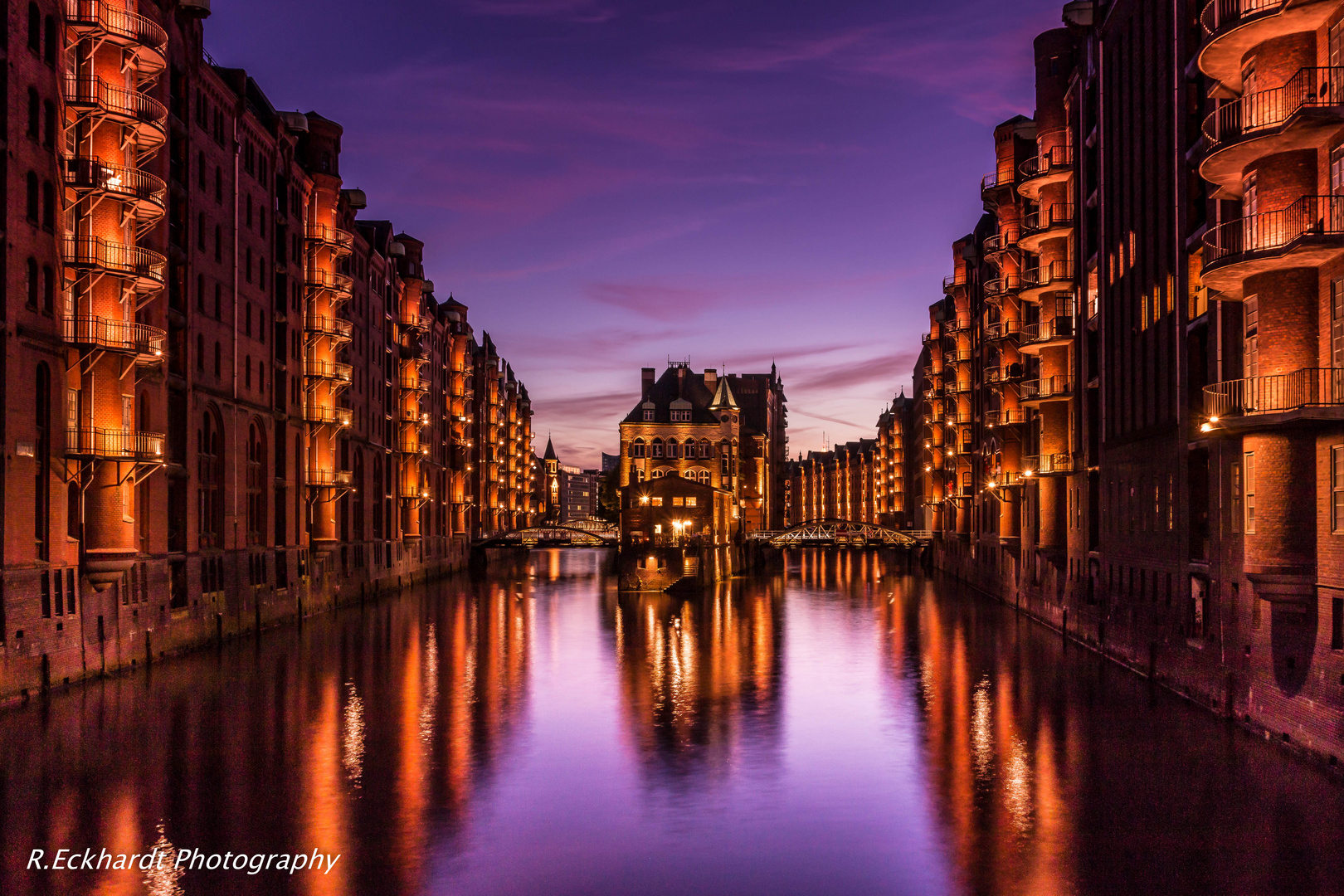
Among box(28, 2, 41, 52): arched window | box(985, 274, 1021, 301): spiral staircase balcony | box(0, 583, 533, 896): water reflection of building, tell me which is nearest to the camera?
box(0, 583, 533, 896): water reflection of building

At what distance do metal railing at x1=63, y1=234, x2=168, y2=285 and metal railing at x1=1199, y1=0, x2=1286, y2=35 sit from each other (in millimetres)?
32278

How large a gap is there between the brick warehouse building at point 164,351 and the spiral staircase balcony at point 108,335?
9cm

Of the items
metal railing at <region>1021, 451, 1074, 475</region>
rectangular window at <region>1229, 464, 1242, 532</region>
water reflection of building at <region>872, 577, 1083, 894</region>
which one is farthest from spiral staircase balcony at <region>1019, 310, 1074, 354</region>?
rectangular window at <region>1229, 464, 1242, 532</region>

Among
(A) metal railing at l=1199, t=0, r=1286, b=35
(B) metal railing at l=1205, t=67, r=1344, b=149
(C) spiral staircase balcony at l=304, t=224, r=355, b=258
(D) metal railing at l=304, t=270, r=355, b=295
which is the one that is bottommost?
(B) metal railing at l=1205, t=67, r=1344, b=149

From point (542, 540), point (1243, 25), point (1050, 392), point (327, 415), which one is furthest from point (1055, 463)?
point (542, 540)

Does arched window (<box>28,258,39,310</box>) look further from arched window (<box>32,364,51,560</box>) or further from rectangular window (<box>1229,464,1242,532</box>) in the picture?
rectangular window (<box>1229,464,1242,532</box>)

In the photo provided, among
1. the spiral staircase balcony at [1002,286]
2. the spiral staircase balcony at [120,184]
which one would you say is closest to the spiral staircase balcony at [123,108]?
the spiral staircase balcony at [120,184]

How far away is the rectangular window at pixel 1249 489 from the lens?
2950 cm

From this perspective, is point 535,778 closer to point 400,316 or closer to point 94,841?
point 94,841

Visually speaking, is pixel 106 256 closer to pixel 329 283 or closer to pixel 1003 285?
pixel 329 283

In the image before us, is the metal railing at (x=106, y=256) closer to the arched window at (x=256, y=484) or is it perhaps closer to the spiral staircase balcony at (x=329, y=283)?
the arched window at (x=256, y=484)

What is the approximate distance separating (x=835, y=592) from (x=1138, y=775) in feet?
217

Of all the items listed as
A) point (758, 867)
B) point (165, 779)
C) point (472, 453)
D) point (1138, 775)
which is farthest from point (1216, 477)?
point (472, 453)

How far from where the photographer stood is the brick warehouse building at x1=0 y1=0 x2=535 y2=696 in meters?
37.4
